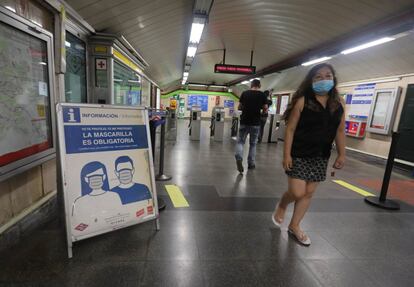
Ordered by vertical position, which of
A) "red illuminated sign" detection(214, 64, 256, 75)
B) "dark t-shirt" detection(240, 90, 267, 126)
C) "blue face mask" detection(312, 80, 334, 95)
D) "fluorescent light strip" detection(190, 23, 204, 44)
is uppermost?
"fluorescent light strip" detection(190, 23, 204, 44)

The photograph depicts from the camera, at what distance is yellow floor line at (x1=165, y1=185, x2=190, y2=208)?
271cm

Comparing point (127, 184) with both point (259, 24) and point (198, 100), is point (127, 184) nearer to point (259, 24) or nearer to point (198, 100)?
point (259, 24)

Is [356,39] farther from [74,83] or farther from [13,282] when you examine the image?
[13,282]

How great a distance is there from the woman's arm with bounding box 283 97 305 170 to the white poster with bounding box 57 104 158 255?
1183mm

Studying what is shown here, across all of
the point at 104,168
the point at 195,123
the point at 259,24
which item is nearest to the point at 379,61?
the point at 259,24

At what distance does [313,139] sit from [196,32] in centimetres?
384

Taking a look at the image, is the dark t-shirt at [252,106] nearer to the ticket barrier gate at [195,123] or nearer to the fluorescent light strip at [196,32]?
the fluorescent light strip at [196,32]

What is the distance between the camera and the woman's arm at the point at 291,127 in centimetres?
189

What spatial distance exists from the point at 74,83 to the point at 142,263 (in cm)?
A: 243

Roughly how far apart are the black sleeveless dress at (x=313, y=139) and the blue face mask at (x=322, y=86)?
0.07 meters

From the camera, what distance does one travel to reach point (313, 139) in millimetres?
1888

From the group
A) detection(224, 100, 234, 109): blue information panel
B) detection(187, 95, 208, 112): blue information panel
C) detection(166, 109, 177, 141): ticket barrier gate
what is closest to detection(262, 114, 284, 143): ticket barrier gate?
detection(166, 109, 177, 141): ticket barrier gate

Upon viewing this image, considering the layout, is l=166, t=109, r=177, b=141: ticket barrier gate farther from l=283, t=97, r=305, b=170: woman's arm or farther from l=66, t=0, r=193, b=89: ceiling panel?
l=283, t=97, r=305, b=170: woman's arm

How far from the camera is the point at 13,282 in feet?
4.78
